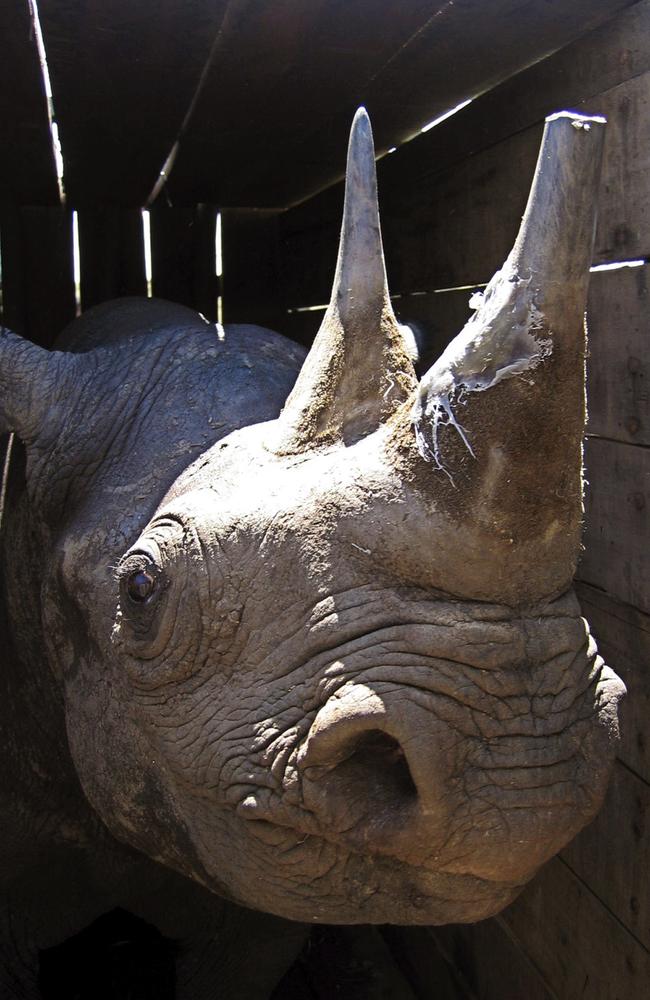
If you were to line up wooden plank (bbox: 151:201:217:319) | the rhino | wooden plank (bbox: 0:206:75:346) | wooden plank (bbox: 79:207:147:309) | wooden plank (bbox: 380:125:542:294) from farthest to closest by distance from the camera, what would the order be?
wooden plank (bbox: 151:201:217:319) → wooden plank (bbox: 79:207:147:309) → wooden plank (bbox: 0:206:75:346) → wooden plank (bbox: 380:125:542:294) → the rhino

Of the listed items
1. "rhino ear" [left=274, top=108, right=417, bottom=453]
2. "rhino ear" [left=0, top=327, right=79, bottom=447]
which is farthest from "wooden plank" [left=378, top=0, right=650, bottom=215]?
"rhino ear" [left=0, top=327, right=79, bottom=447]

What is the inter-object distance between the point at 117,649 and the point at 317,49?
2136 millimetres

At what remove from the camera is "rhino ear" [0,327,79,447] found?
3055 mm

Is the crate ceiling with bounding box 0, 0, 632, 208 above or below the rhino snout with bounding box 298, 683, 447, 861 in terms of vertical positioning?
above

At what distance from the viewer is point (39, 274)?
6.01 meters

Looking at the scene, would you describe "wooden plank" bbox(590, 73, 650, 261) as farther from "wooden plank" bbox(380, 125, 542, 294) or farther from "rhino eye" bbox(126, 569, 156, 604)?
"rhino eye" bbox(126, 569, 156, 604)

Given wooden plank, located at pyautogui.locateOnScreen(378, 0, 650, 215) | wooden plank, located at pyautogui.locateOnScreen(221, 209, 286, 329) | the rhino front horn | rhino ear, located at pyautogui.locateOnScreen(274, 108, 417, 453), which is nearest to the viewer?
the rhino front horn

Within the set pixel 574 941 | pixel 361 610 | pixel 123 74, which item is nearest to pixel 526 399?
pixel 361 610

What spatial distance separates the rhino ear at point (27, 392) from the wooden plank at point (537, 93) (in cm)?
168

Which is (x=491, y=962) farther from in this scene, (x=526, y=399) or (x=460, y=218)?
(x=526, y=399)

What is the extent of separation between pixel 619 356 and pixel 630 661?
2.70 ft

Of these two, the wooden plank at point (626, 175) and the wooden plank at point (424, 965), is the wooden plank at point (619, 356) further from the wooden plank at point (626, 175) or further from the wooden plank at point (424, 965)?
the wooden plank at point (424, 965)

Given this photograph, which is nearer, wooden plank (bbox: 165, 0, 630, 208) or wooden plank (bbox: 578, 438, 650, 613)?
wooden plank (bbox: 578, 438, 650, 613)

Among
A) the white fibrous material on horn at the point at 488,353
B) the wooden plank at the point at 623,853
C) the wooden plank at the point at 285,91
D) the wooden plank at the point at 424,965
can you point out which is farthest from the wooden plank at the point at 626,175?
the wooden plank at the point at 424,965
